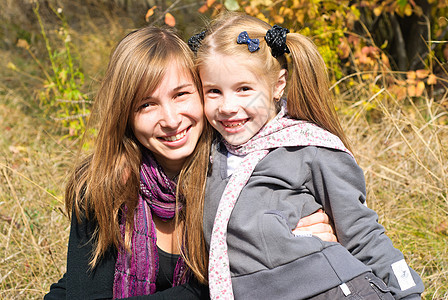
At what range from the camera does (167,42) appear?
7.05ft

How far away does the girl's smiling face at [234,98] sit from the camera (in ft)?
6.66

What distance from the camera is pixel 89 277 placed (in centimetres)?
218

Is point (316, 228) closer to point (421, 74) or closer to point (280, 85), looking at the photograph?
point (280, 85)

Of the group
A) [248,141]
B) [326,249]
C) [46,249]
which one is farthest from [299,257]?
[46,249]

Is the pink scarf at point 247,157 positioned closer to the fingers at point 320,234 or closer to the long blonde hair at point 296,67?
the long blonde hair at point 296,67

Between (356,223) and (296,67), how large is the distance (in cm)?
70

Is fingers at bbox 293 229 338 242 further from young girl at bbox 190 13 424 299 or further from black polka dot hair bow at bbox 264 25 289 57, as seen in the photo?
black polka dot hair bow at bbox 264 25 289 57

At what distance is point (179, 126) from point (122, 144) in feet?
1.01

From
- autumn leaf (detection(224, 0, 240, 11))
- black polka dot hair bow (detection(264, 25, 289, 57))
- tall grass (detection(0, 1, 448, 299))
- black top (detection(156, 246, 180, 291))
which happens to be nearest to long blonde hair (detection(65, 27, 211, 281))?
black top (detection(156, 246, 180, 291))

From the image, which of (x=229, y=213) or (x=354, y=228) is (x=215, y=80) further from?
(x=354, y=228)

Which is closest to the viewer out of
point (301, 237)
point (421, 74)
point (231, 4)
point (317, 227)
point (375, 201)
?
point (301, 237)

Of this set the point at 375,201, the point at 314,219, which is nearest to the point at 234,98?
the point at 314,219

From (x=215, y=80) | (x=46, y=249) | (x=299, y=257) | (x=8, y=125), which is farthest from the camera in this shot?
(x=8, y=125)

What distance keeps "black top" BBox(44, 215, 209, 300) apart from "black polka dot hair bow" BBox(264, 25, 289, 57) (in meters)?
1.08
